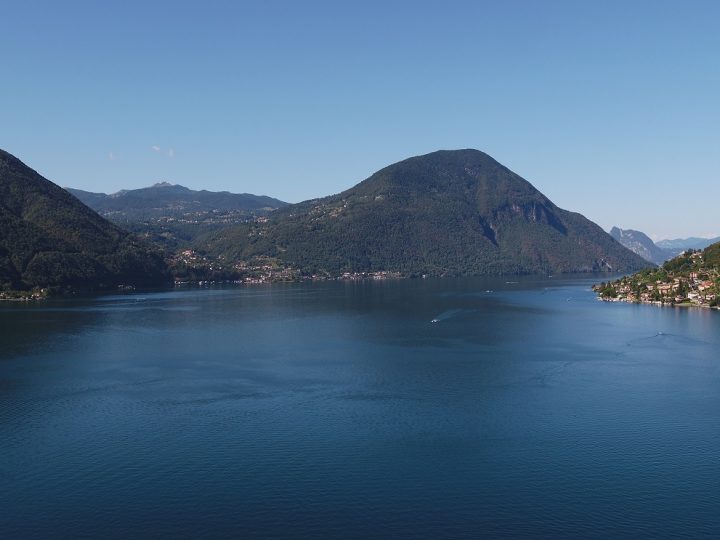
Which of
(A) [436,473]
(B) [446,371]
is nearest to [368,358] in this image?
(B) [446,371]

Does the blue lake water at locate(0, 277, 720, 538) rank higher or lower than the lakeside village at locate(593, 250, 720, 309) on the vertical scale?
lower

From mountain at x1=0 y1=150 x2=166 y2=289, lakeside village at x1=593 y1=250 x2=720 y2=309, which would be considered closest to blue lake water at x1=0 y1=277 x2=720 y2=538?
lakeside village at x1=593 y1=250 x2=720 y2=309

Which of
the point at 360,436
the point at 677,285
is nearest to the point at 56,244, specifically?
the point at 677,285

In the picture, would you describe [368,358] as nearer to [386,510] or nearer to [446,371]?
[446,371]

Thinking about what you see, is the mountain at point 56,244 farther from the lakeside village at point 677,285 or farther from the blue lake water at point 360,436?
the lakeside village at point 677,285

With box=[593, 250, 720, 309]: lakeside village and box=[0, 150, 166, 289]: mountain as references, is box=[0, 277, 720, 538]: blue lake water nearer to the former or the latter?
box=[593, 250, 720, 309]: lakeside village

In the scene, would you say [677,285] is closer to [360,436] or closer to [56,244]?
[360,436]
